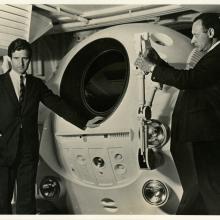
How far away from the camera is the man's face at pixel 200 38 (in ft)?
3.09

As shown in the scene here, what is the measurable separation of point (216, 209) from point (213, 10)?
0.43 meters

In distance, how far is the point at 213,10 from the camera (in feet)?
3.17

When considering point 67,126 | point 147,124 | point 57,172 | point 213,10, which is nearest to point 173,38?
point 213,10

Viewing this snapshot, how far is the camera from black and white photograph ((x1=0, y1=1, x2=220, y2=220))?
0.93 meters

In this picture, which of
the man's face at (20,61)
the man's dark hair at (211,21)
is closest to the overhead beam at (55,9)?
the man's face at (20,61)

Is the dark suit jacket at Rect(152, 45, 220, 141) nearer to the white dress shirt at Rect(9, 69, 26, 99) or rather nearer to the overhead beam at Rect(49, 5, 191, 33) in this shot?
the overhead beam at Rect(49, 5, 191, 33)

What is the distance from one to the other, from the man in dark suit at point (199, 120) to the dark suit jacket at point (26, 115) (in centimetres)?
24

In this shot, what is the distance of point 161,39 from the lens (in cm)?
102

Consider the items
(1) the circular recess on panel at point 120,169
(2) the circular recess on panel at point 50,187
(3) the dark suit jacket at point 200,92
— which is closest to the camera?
(3) the dark suit jacket at point 200,92

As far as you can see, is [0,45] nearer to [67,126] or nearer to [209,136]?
[67,126]

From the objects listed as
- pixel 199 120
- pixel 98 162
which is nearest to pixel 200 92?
pixel 199 120

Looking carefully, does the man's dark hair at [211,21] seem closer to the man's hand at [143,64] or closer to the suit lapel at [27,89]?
the man's hand at [143,64]

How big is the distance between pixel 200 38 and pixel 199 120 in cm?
18

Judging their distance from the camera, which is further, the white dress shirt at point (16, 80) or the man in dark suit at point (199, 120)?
the white dress shirt at point (16, 80)
